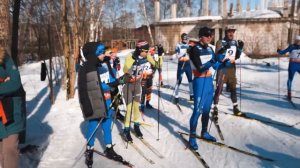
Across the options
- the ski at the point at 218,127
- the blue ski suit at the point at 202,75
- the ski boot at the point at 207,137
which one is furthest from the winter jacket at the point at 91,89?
the ski at the point at 218,127

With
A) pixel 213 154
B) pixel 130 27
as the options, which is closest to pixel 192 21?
pixel 130 27

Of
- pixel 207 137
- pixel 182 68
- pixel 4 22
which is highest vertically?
pixel 4 22

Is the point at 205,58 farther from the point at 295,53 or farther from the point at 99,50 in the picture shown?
the point at 295,53

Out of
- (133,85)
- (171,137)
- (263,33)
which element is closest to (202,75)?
(133,85)

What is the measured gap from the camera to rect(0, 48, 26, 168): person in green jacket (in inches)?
147

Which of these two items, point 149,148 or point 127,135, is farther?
point 127,135

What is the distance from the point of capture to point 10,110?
148 inches

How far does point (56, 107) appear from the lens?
9523 millimetres

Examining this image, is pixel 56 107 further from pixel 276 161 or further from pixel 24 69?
pixel 24 69

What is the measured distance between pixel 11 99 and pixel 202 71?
132 inches

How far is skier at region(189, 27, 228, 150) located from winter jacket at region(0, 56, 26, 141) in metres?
3.15

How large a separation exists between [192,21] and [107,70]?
2970 cm

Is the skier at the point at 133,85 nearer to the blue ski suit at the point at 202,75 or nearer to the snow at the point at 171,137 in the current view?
Result: the snow at the point at 171,137

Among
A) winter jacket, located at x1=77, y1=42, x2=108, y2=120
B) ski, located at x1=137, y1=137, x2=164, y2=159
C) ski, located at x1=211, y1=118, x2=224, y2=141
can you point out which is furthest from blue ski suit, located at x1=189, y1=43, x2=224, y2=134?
winter jacket, located at x1=77, y1=42, x2=108, y2=120
